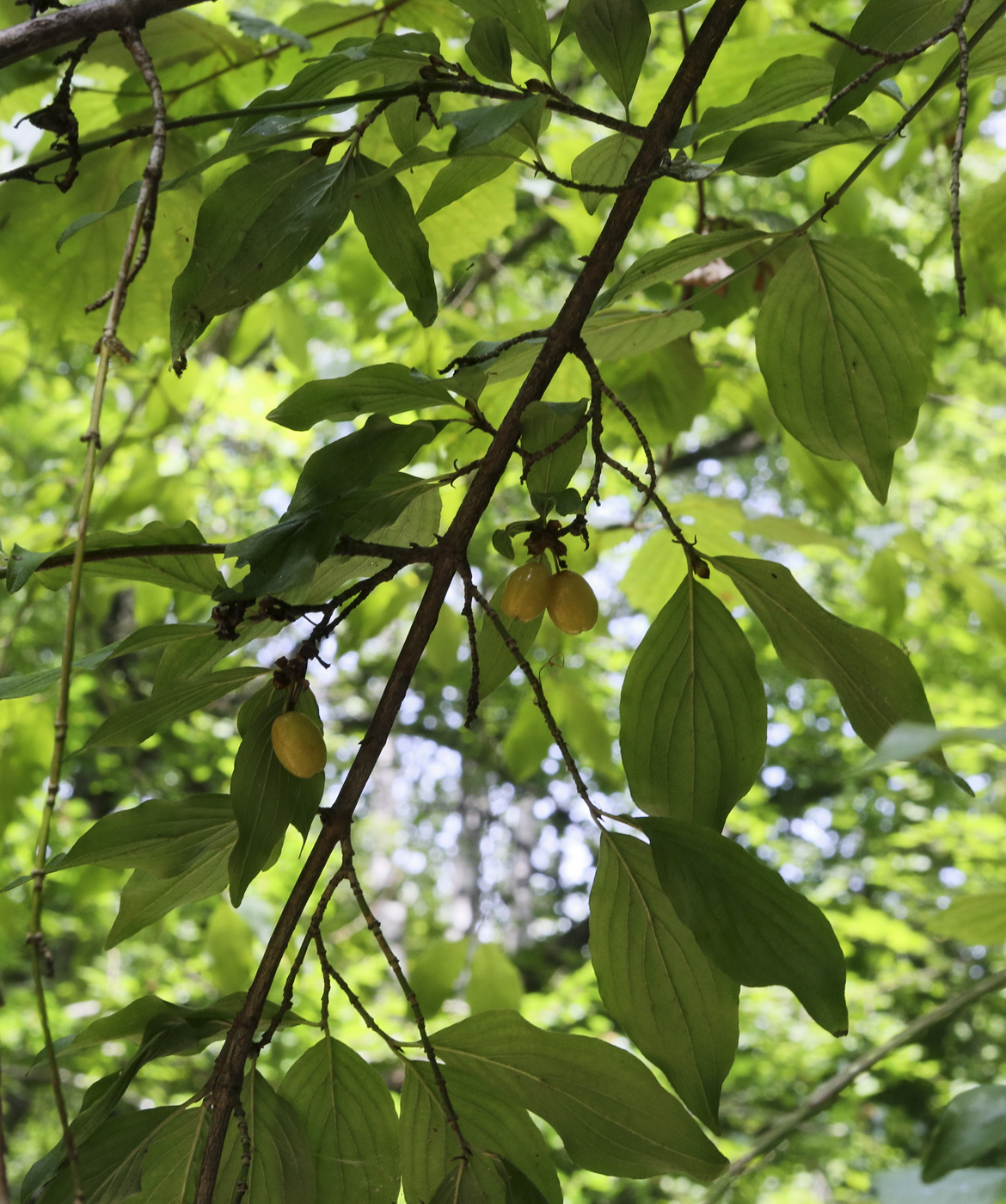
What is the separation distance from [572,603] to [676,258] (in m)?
0.17

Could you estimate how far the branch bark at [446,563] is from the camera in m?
0.40

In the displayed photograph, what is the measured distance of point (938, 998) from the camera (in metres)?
5.32

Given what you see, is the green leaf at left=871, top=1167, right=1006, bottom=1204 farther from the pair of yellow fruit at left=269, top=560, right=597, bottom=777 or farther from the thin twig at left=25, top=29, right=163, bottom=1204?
the thin twig at left=25, top=29, right=163, bottom=1204

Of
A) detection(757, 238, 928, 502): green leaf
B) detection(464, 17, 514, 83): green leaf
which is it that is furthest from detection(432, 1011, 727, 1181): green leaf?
detection(464, 17, 514, 83): green leaf

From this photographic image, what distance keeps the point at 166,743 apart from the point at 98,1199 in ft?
13.5

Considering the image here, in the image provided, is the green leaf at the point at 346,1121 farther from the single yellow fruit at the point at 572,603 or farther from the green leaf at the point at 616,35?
the green leaf at the point at 616,35

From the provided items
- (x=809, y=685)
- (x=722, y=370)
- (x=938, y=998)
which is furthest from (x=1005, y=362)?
(x=938, y=998)

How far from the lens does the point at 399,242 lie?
47 centimetres

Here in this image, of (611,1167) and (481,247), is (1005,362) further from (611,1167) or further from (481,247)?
(611,1167)

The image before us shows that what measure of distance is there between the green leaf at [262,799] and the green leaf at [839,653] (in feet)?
0.77

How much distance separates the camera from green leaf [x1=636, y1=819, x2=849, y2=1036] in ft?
1.27

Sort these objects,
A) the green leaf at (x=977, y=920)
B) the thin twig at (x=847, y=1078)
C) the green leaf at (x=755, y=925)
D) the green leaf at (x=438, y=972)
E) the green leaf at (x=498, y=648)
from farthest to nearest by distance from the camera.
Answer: the green leaf at (x=438, y=972) < the green leaf at (x=977, y=920) < the thin twig at (x=847, y=1078) < the green leaf at (x=498, y=648) < the green leaf at (x=755, y=925)

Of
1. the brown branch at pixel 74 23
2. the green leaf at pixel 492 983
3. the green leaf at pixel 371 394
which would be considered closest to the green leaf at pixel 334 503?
the green leaf at pixel 371 394

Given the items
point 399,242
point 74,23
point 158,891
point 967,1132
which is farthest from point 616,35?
point 967,1132
